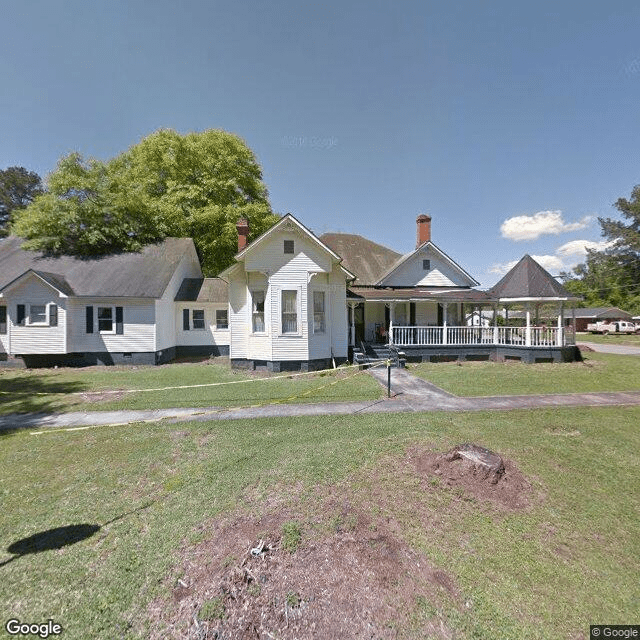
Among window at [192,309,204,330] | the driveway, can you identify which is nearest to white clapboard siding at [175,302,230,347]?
window at [192,309,204,330]

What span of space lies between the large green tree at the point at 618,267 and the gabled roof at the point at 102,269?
209 feet

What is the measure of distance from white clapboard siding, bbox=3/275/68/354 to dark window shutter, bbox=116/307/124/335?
2.37 meters

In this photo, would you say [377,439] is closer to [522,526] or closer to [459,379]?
[522,526]

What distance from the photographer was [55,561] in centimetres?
360

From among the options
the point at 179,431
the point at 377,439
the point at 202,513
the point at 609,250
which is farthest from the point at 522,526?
the point at 609,250

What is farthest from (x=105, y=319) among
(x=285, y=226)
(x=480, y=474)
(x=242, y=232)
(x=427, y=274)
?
(x=427, y=274)

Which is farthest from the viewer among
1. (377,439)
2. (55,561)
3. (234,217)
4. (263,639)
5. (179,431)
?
(234,217)

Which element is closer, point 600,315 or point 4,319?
point 4,319

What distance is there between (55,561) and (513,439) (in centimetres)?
770

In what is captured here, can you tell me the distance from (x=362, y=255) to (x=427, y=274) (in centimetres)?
499

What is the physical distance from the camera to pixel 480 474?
4914 millimetres

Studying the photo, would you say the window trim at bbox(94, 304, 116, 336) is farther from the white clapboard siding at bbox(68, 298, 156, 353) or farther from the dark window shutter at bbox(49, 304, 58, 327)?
Result: the dark window shutter at bbox(49, 304, 58, 327)

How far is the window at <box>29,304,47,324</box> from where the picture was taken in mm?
16656

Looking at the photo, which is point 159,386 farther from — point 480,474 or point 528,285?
point 528,285
